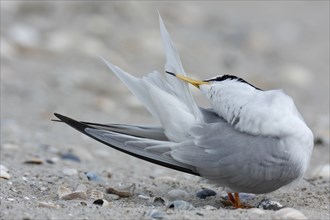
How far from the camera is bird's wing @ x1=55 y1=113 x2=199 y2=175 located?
9.66ft

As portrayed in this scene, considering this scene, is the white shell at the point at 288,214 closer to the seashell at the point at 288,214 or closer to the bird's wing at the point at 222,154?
the seashell at the point at 288,214

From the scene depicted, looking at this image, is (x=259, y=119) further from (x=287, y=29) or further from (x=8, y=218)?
(x=287, y=29)

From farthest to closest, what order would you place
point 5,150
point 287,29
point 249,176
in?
point 287,29
point 5,150
point 249,176

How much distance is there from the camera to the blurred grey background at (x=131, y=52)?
5.13 meters

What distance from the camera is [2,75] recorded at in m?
5.46

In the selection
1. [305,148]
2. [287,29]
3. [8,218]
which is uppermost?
[287,29]

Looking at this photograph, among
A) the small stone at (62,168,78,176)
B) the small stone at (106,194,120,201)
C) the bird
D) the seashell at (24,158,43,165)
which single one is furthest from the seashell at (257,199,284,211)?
the seashell at (24,158,43,165)

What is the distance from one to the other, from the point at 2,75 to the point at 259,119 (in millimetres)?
3013

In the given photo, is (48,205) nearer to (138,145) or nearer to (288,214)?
(138,145)

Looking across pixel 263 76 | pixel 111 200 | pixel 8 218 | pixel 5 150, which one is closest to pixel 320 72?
pixel 263 76

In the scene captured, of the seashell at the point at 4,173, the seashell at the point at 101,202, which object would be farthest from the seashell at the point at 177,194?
the seashell at the point at 4,173

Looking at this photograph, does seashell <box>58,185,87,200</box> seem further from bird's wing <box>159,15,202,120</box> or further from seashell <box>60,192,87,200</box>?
bird's wing <box>159,15,202,120</box>

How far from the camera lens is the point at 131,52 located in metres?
6.40

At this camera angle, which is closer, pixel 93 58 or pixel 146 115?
pixel 146 115
